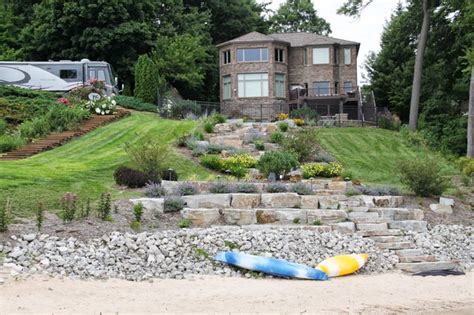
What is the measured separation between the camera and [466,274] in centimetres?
1285

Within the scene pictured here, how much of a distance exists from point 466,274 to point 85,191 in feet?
28.2

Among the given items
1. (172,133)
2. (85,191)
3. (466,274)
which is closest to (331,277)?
(466,274)

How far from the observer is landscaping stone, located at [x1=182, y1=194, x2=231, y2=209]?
1498cm

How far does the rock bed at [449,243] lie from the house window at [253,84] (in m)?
30.3

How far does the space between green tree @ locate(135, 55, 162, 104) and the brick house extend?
7.72 meters

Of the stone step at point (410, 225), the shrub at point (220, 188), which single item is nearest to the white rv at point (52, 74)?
the shrub at point (220, 188)

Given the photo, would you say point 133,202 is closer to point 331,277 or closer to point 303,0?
point 331,277

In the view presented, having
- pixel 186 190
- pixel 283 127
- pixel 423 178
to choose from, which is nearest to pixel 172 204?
pixel 186 190

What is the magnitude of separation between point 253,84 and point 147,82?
9.94 m

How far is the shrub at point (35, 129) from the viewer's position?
25.8 meters

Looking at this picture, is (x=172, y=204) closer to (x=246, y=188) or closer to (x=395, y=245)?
(x=246, y=188)

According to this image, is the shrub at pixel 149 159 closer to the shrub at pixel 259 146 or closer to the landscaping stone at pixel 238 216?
the landscaping stone at pixel 238 216

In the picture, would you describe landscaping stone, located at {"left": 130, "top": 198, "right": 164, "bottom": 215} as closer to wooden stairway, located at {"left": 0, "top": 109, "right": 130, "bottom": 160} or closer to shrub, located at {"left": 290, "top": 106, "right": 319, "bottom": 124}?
wooden stairway, located at {"left": 0, "top": 109, "right": 130, "bottom": 160}

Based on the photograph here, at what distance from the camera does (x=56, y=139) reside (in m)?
25.3
